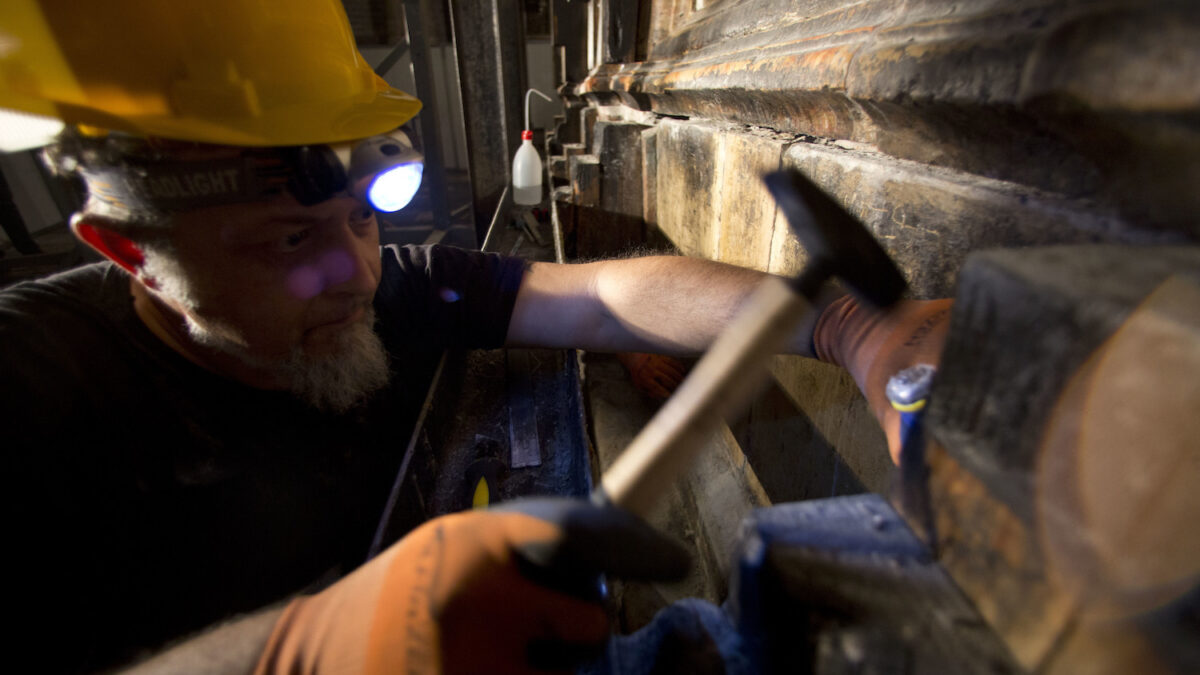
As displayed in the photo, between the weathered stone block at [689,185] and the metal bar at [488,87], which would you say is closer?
the weathered stone block at [689,185]

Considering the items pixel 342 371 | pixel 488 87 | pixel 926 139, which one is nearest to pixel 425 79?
pixel 488 87

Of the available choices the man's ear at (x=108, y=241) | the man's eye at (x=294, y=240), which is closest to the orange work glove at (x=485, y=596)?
the man's eye at (x=294, y=240)

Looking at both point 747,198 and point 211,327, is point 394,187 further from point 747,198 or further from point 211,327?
point 747,198

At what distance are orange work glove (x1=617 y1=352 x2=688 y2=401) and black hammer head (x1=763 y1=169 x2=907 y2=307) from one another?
5.59 ft

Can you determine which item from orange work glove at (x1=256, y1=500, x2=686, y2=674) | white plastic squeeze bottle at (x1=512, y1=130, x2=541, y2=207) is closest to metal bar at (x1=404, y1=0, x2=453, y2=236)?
white plastic squeeze bottle at (x1=512, y1=130, x2=541, y2=207)

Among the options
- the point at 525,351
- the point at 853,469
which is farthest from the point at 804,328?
the point at 525,351

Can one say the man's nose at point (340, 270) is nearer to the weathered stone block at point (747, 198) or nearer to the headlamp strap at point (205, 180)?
the headlamp strap at point (205, 180)

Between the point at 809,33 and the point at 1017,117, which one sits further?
the point at 809,33

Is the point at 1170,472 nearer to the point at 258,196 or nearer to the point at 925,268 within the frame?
the point at 925,268

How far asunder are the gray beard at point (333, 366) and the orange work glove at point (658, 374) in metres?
1.18

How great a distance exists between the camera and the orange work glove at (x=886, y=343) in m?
0.78

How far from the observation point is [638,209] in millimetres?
3014

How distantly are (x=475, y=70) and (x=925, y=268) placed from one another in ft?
17.8

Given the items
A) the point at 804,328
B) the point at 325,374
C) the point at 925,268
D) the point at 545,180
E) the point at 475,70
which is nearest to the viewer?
the point at 925,268
